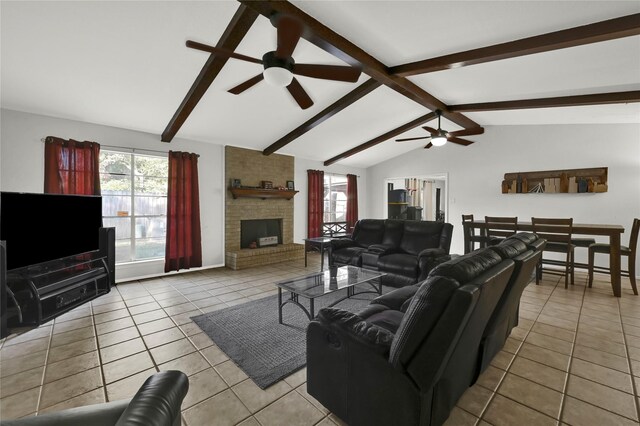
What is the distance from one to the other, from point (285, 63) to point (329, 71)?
0.43 metres

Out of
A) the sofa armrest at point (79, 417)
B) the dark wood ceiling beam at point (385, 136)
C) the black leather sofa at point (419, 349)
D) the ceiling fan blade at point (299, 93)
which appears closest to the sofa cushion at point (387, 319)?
the black leather sofa at point (419, 349)

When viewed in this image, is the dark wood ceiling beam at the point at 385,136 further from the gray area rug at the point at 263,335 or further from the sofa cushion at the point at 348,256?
the gray area rug at the point at 263,335

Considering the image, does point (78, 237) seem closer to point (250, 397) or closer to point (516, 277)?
point (250, 397)

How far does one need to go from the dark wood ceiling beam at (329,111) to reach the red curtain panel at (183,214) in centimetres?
158

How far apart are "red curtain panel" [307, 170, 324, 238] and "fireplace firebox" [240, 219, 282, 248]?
952 mm

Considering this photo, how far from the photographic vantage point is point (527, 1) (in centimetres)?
218

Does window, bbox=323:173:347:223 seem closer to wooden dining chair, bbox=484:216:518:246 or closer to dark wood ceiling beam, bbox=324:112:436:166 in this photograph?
dark wood ceiling beam, bbox=324:112:436:166

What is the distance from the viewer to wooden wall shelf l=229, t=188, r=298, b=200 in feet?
17.9

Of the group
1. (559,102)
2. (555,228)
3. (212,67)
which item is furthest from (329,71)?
(555,228)

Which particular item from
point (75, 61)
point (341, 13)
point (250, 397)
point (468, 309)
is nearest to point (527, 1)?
point (341, 13)

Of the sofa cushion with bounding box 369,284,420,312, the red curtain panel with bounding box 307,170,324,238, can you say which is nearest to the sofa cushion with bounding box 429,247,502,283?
Result: the sofa cushion with bounding box 369,284,420,312

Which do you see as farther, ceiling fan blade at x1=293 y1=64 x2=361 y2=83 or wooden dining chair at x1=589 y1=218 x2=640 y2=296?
wooden dining chair at x1=589 y1=218 x2=640 y2=296

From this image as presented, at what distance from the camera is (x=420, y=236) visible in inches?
176

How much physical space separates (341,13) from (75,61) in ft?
8.87
